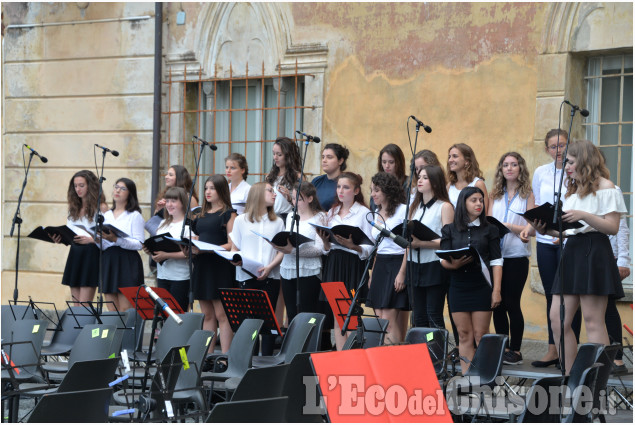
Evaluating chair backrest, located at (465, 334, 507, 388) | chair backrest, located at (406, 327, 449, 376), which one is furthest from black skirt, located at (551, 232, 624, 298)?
chair backrest, located at (406, 327, 449, 376)

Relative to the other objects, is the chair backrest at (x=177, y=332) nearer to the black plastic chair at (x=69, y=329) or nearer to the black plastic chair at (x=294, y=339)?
the black plastic chair at (x=294, y=339)

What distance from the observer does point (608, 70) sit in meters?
8.84

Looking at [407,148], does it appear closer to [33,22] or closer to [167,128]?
[167,128]

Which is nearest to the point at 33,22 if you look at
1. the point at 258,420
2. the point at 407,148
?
the point at 407,148

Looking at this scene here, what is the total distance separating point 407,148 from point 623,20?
2.34 meters

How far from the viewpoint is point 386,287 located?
7082mm

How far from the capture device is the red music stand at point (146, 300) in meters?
7.38

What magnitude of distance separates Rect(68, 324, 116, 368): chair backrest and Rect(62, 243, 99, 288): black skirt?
2.57 metres

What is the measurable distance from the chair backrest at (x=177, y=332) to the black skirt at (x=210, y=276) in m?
1.27

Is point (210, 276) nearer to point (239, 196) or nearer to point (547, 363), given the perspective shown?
point (239, 196)

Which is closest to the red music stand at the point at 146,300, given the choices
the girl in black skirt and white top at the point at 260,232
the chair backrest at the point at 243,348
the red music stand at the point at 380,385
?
the girl in black skirt and white top at the point at 260,232

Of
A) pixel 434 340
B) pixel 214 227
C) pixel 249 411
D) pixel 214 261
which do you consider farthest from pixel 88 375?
pixel 214 227

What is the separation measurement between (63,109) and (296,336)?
20.6 feet

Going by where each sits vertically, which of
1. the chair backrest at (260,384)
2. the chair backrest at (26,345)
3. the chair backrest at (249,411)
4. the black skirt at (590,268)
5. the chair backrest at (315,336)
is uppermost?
the black skirt at (590,268)
